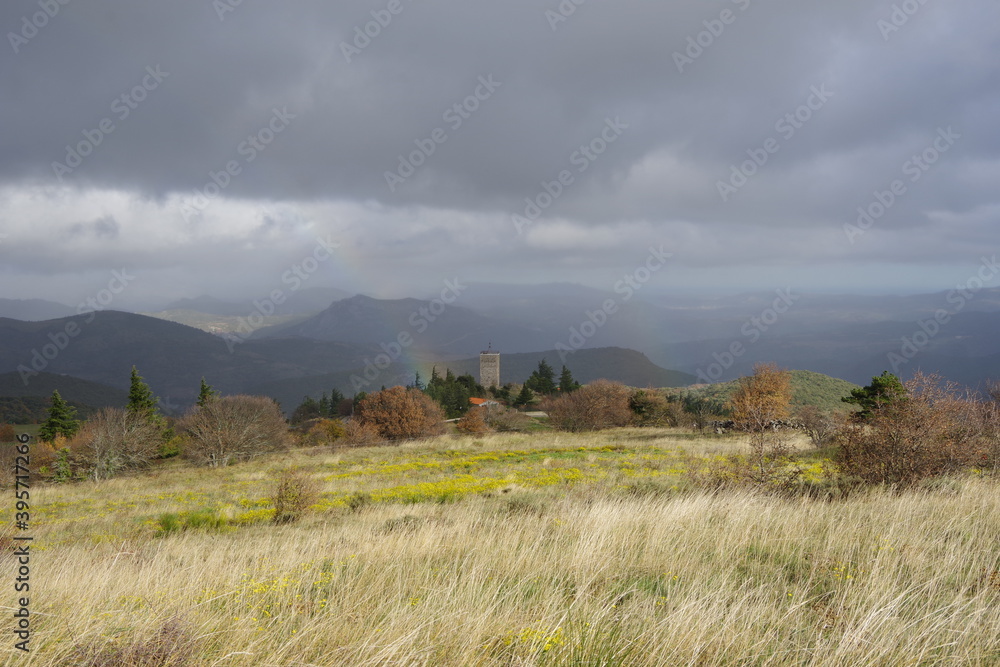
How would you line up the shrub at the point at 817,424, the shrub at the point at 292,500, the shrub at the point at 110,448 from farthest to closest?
the shrub at the point at 110,448 → the shrub at the point at 817,424 → the shrub at the point at 292,500

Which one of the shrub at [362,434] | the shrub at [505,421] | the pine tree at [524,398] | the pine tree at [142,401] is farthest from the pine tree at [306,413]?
the shrub at [362,434]

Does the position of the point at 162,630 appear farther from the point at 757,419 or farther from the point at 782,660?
the point at 757,419

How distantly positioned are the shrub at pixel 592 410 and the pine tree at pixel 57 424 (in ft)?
177

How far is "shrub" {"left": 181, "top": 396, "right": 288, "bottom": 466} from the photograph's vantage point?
3497cm

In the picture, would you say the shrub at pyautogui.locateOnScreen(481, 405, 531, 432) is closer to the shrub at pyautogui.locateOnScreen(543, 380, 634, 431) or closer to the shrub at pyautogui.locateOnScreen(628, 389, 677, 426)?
the shrub at pyautogui.locateOnScreen(543, 380, 634, 431)

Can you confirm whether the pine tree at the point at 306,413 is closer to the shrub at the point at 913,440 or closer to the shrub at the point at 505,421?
the shrub at the point at 505,421

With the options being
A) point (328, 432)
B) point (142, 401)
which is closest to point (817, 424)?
point (328, 432)

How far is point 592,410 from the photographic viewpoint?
148ft

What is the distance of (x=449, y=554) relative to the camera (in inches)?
207

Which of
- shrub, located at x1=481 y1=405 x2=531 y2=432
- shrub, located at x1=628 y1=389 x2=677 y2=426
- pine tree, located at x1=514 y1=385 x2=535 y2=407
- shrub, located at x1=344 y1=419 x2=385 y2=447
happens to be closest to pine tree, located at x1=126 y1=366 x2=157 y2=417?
shrub, located at x1=344 y1=419 x2=385 y2=447

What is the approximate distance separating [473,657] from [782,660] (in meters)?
1.78

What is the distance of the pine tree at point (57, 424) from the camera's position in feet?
186

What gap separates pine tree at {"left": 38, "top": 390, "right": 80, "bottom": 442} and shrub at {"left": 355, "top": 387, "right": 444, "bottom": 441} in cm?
3400

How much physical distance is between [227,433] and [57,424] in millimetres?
38568
